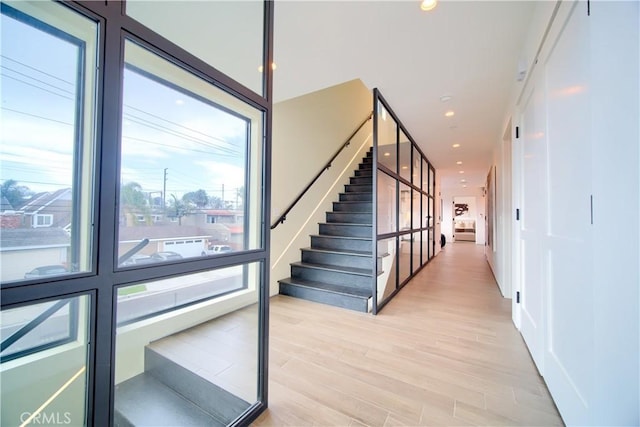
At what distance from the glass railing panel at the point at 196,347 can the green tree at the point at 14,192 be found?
59 centimetres

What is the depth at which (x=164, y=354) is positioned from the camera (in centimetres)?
201

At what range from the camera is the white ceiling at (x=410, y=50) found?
6.63ft

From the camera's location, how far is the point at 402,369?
1.97 meters

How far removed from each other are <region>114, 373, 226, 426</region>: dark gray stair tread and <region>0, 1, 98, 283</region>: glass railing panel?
114 centimetres

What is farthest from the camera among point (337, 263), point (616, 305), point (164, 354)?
point (337, 263)

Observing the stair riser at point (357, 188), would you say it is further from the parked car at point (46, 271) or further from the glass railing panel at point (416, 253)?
the parked car at point (46, 271)

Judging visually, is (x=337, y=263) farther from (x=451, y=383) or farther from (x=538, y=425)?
(x=538, y=425)

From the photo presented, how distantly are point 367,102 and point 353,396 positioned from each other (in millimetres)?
6730

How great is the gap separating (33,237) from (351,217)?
4101mm

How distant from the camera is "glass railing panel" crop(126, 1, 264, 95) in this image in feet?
4.50

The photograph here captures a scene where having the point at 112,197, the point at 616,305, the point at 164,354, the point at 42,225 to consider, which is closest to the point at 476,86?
the point at 616,305

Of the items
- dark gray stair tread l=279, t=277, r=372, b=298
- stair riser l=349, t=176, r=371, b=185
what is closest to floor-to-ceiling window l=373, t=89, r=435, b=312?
dark gray stair tread l=279, t=277, r=372, b=298

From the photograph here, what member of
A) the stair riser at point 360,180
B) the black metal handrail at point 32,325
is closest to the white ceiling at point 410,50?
the stair riser at point 360,180

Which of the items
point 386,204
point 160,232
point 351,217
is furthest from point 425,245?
point 160,232
